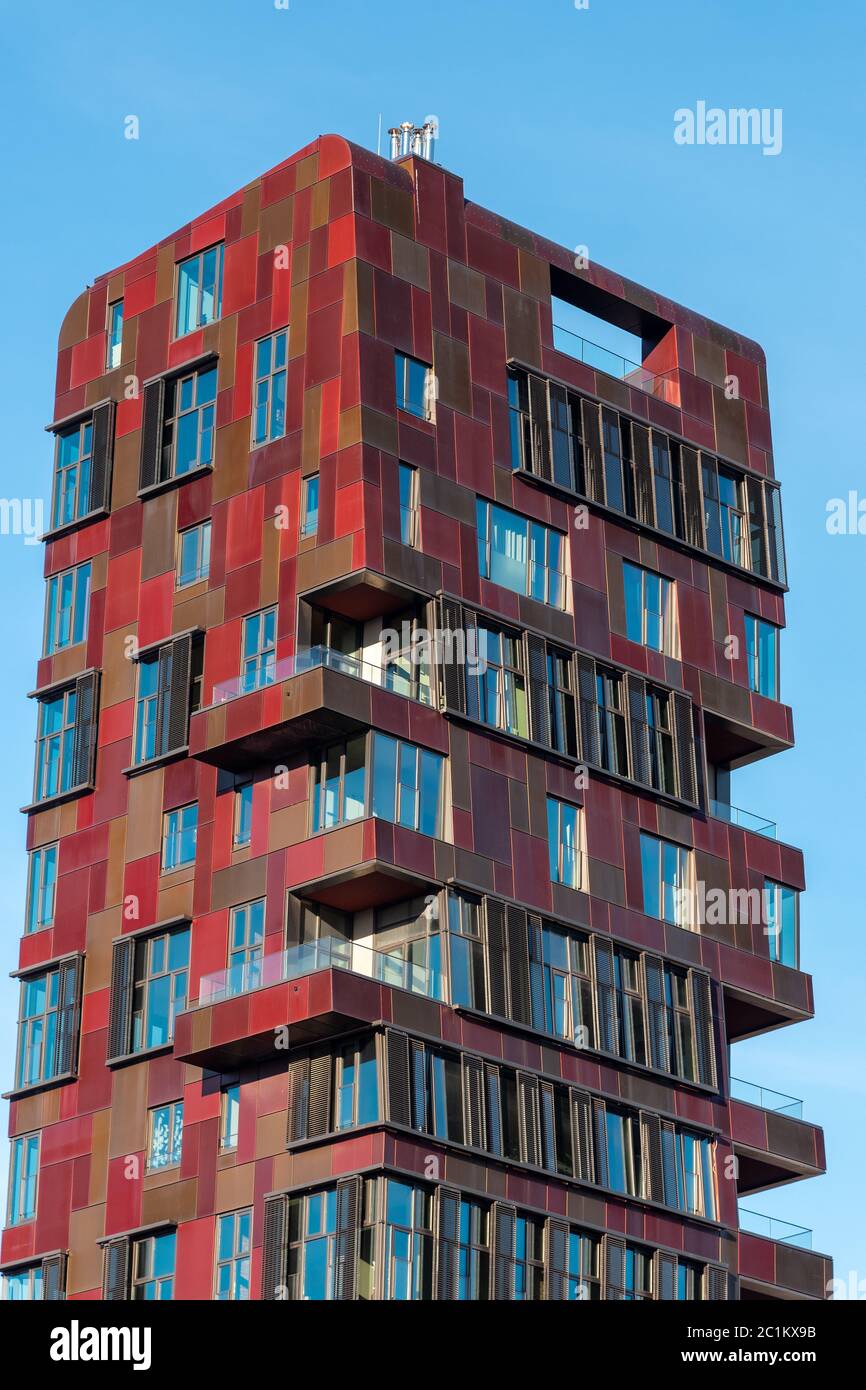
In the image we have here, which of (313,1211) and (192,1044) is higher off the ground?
(192,1044)

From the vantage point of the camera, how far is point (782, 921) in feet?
284

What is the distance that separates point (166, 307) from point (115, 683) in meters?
12.7

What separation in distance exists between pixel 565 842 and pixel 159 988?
41.6ft

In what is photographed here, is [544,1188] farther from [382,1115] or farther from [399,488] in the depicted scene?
[399,488]

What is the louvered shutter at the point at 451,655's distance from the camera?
3031 inches

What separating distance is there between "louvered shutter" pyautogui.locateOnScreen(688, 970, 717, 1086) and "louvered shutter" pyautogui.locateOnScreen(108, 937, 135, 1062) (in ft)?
55.4

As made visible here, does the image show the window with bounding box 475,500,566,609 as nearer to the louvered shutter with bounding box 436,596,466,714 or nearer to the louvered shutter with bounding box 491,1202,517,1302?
the louvered shutter with bounding box 436,596,466,714

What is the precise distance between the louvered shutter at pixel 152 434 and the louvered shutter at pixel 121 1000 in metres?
15.1

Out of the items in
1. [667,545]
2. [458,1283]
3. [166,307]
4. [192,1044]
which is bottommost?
[458,1283]

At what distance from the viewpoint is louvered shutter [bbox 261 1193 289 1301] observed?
69625mm

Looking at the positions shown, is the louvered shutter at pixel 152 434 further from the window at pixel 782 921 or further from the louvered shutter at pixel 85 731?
the window at pixel 782 921

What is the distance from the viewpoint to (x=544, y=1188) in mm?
73938
